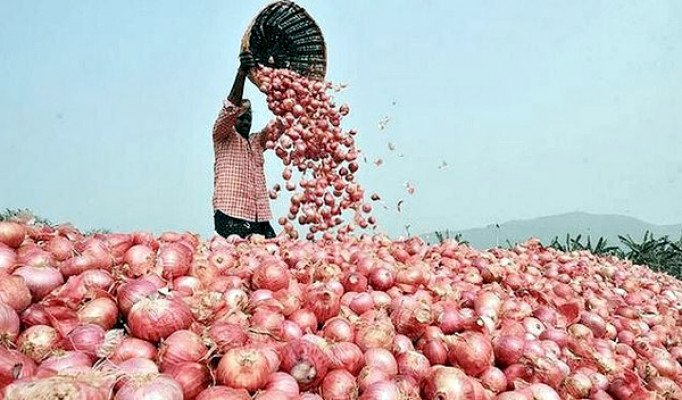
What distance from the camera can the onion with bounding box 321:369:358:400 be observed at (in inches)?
72.4

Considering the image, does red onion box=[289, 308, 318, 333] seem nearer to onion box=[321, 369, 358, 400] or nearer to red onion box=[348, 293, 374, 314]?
red onion box=[348, 293, 374, 314]

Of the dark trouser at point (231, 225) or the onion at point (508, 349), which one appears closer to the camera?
the onion at point (508, 349)

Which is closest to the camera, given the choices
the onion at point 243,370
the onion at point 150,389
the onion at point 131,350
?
the onion at point 150,389

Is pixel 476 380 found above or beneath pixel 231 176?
beneath

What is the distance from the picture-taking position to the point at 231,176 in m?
6.08

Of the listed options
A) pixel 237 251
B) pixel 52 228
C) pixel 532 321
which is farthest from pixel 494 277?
pixel 52 228

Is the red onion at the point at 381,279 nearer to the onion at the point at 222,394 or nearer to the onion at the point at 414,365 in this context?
the onion at the point at 414,365

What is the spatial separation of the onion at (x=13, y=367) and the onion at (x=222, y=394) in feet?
1.57

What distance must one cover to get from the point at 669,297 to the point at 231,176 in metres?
4.20

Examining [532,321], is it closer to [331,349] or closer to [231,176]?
[331,349]

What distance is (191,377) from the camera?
170 centimetres

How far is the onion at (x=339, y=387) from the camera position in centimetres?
184

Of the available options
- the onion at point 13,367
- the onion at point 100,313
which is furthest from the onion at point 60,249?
the onion at point 13,367

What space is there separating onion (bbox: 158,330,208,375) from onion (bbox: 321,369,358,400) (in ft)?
1.31
